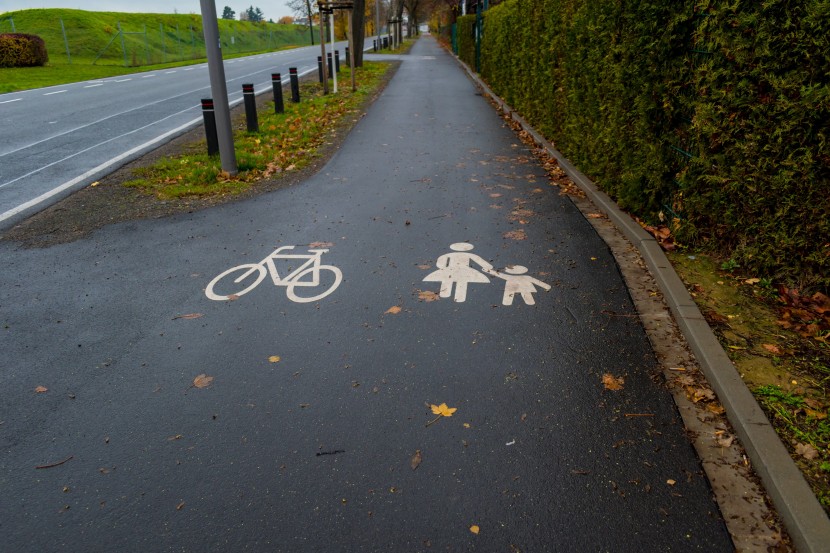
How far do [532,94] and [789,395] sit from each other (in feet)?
34.0

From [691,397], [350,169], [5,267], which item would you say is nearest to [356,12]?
[350,169]

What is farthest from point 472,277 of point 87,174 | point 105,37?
point 105,37

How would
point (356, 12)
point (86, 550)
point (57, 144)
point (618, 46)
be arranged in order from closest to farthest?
point (86, 550) → point (618, 46) → point (57, 144) → point (356, 12)

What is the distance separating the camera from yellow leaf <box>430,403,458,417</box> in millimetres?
3352

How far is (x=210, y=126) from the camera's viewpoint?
32.2 ft

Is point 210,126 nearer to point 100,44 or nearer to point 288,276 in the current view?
point 288,276

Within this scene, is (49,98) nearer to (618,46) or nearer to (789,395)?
(618,46)

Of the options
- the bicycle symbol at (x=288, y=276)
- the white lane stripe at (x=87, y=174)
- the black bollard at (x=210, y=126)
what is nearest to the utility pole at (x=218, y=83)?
the black bollard at (x=210, y=126)

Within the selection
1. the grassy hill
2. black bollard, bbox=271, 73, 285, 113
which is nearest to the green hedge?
black bollard, bbox=271, 73, 285, 113

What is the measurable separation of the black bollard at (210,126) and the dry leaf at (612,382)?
26.0 feet

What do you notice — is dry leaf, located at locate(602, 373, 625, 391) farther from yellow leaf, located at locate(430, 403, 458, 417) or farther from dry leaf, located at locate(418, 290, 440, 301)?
dry leaf, located at locate(418, 290, 440, 301)

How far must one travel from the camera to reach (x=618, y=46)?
21.9ft

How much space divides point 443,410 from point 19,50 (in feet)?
116

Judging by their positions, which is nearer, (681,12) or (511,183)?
(681,12)
